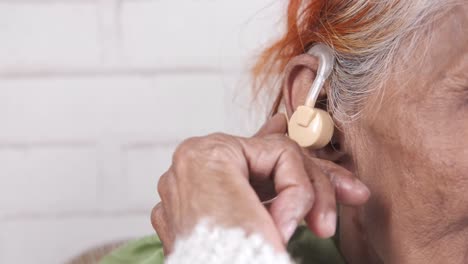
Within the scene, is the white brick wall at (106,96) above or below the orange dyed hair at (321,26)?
below

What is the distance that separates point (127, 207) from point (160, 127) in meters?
0.18

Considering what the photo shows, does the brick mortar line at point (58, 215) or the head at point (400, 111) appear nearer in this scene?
the head at point (400, 111)

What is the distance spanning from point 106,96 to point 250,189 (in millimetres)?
777

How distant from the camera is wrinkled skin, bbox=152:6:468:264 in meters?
0.89

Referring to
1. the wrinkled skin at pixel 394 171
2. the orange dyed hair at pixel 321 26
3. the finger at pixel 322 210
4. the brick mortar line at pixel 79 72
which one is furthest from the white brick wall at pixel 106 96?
the finger at pixel 322 210

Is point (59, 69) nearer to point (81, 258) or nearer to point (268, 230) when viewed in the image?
point (81, 258)

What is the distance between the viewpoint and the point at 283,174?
2.97ft

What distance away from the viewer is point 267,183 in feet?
3.34

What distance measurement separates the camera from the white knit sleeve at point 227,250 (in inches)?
30.5

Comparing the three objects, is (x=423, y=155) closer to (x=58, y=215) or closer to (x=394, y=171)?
(x=394, y=171)

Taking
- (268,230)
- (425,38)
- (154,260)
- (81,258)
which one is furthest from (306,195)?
(81,258)

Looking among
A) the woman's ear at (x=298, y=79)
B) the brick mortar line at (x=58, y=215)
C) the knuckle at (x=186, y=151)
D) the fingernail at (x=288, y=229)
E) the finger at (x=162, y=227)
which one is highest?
the woman's ear at (x=298, y=79)

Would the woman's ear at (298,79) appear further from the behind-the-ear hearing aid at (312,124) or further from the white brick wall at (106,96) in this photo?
the white brick wall at (106,96)

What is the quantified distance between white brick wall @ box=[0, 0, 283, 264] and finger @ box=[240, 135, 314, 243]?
2.07ft
